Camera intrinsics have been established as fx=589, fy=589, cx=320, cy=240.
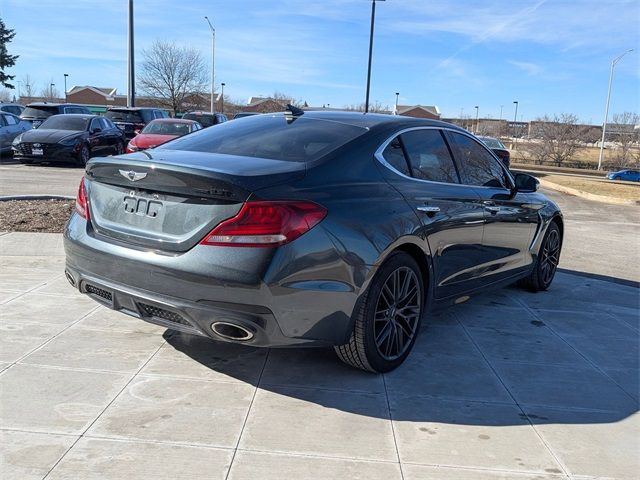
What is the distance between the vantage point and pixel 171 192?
10.7 ft

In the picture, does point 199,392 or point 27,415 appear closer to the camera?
point 27,415

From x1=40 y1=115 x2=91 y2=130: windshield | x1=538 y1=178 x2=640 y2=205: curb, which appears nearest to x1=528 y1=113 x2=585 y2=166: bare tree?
x1=538 y1=178 x2=640 y2=205: curb

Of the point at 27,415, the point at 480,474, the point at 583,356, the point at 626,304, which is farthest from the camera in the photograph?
the point at 626,304

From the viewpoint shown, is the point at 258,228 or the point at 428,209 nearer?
the point at 258,228

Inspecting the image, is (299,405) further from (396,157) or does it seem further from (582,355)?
(582,355)

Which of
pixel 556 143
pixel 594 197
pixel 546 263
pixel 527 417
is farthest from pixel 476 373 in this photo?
pixel 556 143

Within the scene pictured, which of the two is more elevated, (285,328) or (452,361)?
(285,328)

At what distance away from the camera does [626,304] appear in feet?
20.0

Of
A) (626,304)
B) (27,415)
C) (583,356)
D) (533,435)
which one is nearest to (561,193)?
(626,304)

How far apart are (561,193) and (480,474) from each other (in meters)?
20.1

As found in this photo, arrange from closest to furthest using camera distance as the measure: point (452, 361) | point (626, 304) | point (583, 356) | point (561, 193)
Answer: point (452, 361)
point (583, 356)
point (626, 304)
point (561, 193)

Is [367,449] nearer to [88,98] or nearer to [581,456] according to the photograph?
[581,456]

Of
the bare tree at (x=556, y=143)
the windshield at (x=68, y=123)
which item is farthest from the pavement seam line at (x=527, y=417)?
the bare tree at (x=556, y=143)

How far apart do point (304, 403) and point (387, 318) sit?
31.2 inches
